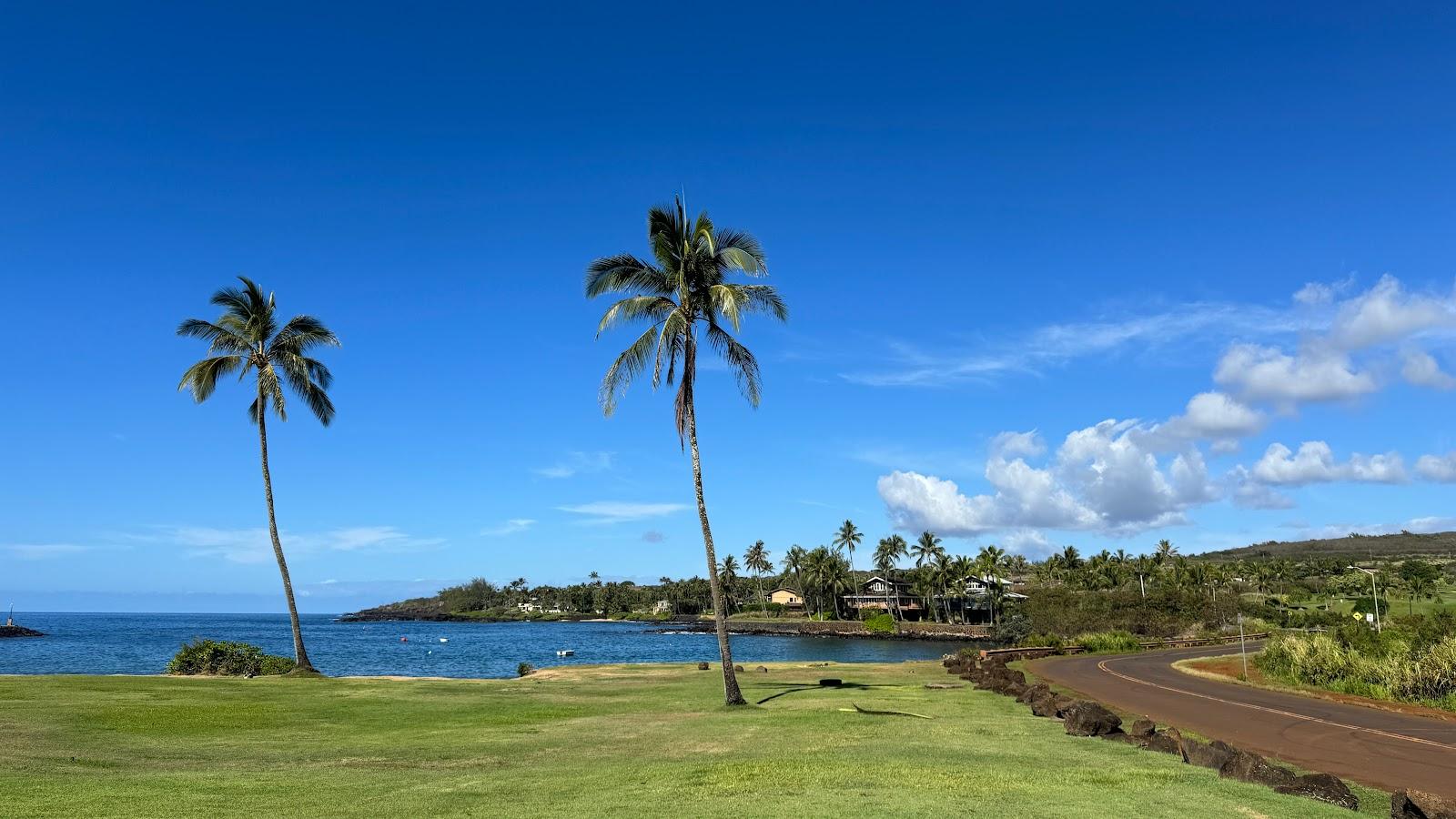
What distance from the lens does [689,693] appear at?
96.3 ft

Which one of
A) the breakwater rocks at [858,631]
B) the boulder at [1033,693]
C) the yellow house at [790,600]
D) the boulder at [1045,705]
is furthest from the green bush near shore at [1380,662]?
the yellow house at [790,600]

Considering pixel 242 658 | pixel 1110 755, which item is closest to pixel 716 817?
pixel 1110 755

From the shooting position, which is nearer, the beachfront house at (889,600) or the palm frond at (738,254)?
the palm frond at (738,254)

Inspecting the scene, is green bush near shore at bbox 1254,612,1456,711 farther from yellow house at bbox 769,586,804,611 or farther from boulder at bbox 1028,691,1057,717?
yellow house at bbox 769,586,804,611

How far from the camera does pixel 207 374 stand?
120 ft

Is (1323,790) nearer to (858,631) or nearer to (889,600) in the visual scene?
(858,631)

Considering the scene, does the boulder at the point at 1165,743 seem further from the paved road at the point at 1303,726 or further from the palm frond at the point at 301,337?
the palm frond at the point at 301,337

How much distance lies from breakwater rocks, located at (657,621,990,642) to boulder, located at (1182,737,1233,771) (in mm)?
109140

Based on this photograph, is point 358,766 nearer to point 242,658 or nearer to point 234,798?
point 234,798

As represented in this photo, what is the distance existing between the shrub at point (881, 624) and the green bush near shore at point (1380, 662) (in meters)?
90.1

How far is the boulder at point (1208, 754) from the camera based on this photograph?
46.9ft

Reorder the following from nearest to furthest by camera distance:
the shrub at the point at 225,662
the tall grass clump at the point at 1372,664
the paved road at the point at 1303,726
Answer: the paved road at the point at 1303,726 < the tall grass clump at the point at 1372,664 < the shrub at the point at 225,662

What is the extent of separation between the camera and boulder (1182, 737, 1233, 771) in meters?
14.3

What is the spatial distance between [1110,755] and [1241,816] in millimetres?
4839
